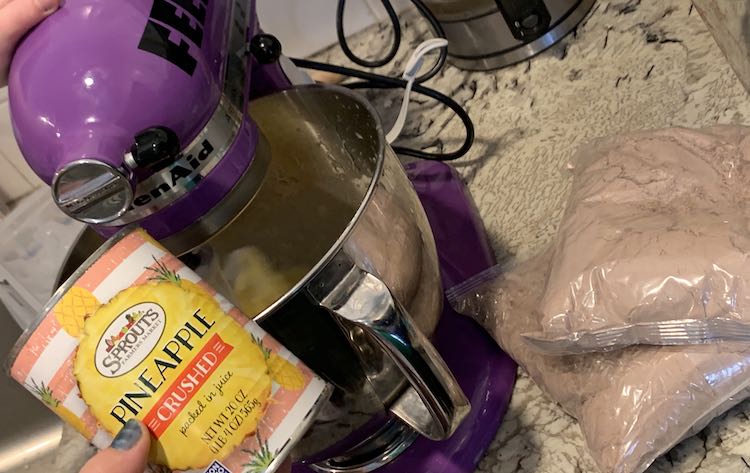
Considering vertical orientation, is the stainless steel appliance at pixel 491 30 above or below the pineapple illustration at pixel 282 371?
below

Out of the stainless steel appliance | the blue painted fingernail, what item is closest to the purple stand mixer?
the blue painted fingernail

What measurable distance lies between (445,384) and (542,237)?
211mm

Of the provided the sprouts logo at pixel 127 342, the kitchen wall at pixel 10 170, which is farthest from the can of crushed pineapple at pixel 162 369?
the kitchen wall at pixel 10 170

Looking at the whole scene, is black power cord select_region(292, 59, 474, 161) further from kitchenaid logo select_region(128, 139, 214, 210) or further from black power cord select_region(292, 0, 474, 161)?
kitchenaid logo select_region(128, 139, 214, 210)

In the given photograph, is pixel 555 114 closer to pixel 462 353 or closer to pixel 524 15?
pixel 524 15

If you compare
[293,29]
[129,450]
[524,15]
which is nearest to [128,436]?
[129,450]

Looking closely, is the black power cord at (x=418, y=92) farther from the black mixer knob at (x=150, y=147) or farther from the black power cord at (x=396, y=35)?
the black mixer knob at (x=150, y=147)

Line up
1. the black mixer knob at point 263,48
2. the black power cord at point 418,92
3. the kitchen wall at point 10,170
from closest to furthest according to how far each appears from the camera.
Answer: the black mixer knob at point 263,48, the black power cord at point 418,92, the kitchen wall at point 10,170

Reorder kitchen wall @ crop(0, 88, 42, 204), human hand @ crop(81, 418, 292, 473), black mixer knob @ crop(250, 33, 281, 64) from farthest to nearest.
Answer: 1. kitchen wall @ crop(0, 88, 42, 204)
2. black mixer knob @ crop(250, 33, 281, 64)
3. human hand @ crop(81, 418, 292, 473)

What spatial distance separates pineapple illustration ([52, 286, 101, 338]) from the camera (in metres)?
0.35

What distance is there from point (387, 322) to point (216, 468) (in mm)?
105

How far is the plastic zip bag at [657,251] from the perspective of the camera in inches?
16.3

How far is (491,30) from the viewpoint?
0.68m

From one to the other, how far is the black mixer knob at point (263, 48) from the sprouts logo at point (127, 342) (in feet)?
0.72
